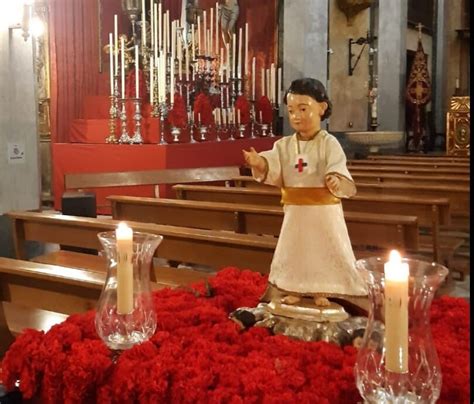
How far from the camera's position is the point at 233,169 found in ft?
22.1

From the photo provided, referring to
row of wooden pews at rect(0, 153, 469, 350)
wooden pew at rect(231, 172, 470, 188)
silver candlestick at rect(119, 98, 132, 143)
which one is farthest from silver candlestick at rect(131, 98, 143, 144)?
wooden pew at rect(231, 172, 470, 188)

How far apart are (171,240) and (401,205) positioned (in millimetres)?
1649

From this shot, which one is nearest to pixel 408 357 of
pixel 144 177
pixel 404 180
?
pixel 404 180

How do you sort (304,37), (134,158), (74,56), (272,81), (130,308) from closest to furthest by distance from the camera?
1. (130,308)
2. (134,158)
3. (74,56)
4. (272,81)
5. (304,37)

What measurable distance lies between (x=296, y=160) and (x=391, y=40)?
1086 cm

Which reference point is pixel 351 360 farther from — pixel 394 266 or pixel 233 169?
pixel 233 169

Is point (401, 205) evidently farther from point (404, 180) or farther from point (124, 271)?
point (124, 271)

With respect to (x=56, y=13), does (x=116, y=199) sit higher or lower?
lower

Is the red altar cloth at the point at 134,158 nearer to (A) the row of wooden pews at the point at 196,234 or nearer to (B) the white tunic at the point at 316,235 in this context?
(A) the row of wooden pews at the point at 196,234

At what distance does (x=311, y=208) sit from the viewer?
1568 mm

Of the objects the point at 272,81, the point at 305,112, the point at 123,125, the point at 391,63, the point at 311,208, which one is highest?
the point at 391,63

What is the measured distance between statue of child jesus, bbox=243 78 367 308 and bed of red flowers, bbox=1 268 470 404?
0.14 metres

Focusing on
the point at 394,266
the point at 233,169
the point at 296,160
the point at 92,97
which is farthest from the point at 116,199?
the point at 92,97

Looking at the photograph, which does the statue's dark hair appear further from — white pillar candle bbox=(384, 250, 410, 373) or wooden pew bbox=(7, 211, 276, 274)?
wooden pew bbox=(7, 211, 276, 274)
